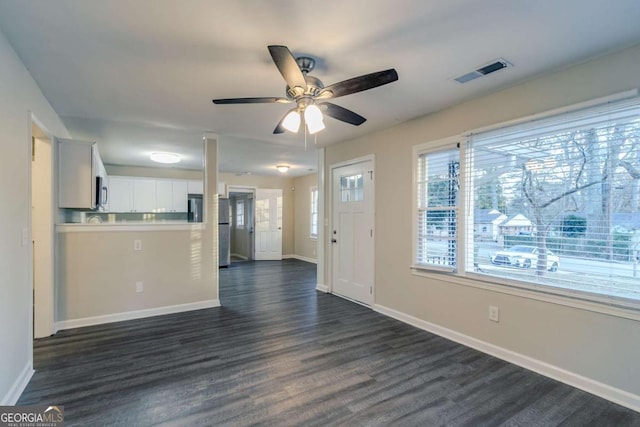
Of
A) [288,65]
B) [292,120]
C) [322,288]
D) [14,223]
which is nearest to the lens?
[288,65]

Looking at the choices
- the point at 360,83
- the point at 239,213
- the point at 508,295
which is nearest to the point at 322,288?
the point at 508,295

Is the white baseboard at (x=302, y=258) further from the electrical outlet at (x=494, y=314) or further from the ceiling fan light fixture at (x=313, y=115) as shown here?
the ceiling fan light fixture at (x=313, y=115)

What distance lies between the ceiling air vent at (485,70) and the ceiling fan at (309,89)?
3.16ft

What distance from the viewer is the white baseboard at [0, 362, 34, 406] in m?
1.98

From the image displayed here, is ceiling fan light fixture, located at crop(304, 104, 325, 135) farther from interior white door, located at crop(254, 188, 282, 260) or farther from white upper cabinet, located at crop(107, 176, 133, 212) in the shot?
interior white door, located at crop(254, 188, 282, 260)

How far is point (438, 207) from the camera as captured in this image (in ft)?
11.1

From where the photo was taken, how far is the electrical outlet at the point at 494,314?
281 centimetres

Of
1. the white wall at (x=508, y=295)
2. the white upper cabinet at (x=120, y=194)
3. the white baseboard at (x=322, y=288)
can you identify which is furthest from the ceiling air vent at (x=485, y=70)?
the white upper cabinet at (x=120, y=194)

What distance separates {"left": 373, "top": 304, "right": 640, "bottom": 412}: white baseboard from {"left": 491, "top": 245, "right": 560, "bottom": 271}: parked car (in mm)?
764

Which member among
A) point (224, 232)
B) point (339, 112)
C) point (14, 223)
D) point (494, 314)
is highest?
point (339, 112)

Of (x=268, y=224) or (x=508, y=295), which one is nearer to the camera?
(x=508, y=295)

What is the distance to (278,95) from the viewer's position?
296cm

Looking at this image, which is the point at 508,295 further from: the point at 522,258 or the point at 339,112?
the point at 339,112

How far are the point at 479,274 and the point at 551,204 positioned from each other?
0.88 meters
